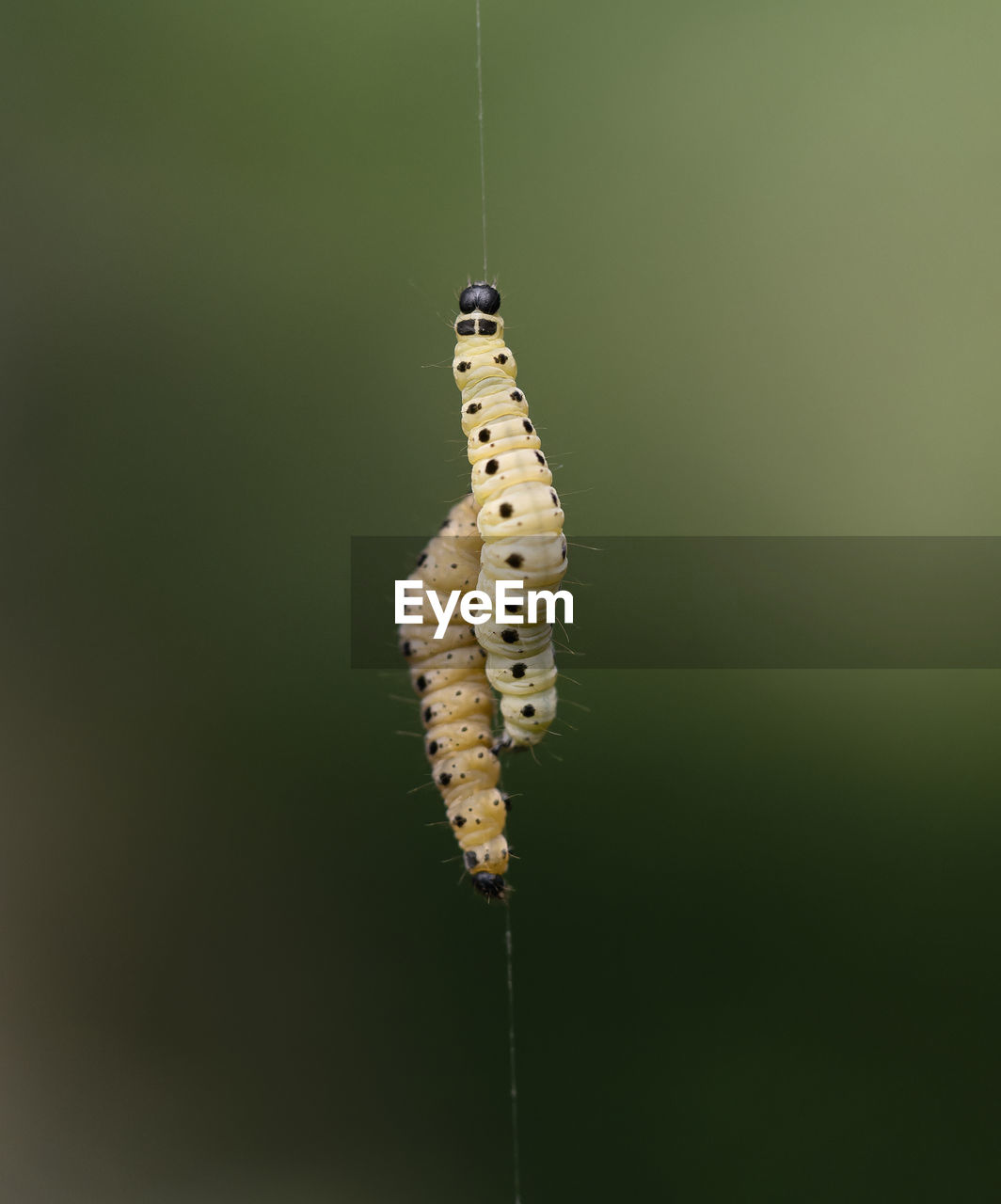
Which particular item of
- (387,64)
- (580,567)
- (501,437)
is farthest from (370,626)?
(387,64)

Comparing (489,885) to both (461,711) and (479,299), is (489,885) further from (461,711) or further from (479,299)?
(479,299)

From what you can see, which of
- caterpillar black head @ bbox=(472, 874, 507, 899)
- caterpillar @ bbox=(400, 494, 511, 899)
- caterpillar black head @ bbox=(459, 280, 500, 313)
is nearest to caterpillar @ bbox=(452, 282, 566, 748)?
caterpillar black head @ bbox=(459, 280, 500, 313)

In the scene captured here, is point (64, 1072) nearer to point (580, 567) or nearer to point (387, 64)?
point (580, 567)

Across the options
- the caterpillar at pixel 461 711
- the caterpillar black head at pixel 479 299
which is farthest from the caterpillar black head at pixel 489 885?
the caterpillar black head at pixel 479 299

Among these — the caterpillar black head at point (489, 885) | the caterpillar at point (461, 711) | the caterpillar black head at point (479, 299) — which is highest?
the caterpillar black head at point (479, 299)

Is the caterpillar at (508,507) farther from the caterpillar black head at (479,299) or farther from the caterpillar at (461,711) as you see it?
the caterpillar at (461,711)

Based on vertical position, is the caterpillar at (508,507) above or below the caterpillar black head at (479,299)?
below

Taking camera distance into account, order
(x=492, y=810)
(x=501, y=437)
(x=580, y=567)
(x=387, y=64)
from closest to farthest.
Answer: (x=501, y=437) < (x=492, y=810) < (x=580, y=567) < (x=387, y=64)
